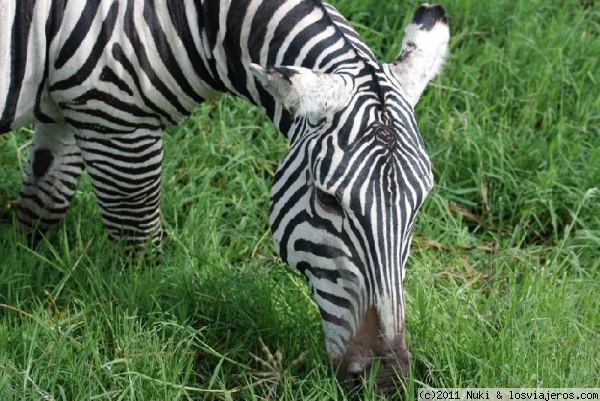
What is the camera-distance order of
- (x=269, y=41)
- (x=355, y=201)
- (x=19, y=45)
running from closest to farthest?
1. (x=355, y=201)
2. (x=269, y=41)
3. (x=19, y=45)

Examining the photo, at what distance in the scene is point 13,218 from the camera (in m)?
5.89

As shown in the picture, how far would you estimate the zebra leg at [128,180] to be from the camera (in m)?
5.05

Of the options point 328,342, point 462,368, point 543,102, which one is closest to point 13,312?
point 328,342

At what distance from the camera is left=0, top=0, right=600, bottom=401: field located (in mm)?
4641

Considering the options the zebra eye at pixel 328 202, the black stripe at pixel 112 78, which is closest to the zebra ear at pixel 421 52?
the zebra eye at pixel 328 202

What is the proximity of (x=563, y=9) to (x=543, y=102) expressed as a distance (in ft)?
3.35

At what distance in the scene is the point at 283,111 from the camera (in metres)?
4.57

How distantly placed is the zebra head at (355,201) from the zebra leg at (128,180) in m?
1.07

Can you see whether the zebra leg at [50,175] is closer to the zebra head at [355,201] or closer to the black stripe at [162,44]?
the black stripe at [162,44]

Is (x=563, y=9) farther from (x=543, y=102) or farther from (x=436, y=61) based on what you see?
(x=436, y=61)

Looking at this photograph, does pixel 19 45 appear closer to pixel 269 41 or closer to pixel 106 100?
pixel 106 100

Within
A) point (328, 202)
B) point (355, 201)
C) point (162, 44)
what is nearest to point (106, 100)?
point (162, 44)

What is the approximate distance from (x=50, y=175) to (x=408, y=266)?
6.78 ft

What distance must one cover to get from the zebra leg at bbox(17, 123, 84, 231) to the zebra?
0.04 ft
